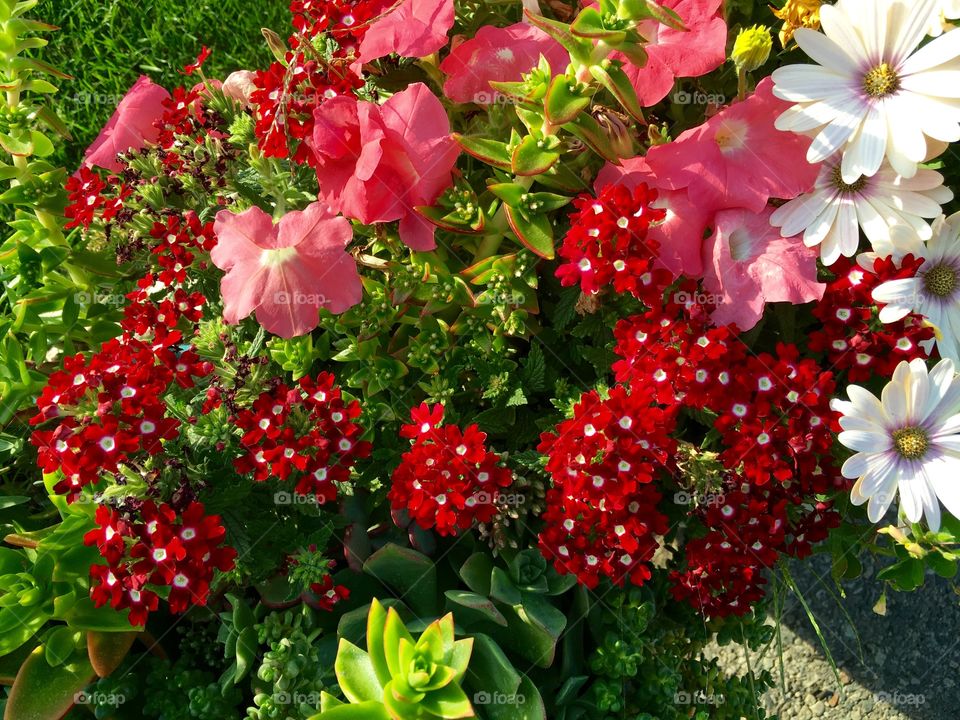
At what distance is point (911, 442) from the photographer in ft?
4.35

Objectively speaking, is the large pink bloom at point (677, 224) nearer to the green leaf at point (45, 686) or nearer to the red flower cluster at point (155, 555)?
the red flower cluster at point (155, 555)

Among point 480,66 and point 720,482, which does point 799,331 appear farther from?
point 480,66

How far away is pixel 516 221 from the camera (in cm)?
143

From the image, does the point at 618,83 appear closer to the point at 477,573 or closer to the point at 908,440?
the point at 908,440

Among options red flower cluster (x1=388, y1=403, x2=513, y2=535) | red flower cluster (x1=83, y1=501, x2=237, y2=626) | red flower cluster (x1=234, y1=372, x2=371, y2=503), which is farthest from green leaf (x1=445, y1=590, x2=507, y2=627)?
red flower cluster (x1=83, y1=501, x2=237, y2=626)

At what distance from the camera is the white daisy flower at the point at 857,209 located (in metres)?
1.35

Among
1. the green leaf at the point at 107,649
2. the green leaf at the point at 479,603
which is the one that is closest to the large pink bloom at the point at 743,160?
the green leaf at the point at 479,603

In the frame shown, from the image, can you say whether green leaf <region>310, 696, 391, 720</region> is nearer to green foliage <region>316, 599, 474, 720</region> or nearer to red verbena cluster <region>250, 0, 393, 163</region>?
green foliage <region>316, 599, 474, 720</region>

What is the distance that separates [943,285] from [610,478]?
69cm

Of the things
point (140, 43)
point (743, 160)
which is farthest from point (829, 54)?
point (140, 43)

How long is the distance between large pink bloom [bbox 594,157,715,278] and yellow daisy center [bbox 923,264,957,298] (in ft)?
1.29

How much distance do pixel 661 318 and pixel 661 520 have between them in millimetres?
345

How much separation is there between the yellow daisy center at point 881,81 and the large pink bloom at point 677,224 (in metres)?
0.30

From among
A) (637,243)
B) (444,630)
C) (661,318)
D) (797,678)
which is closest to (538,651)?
(444,630)
